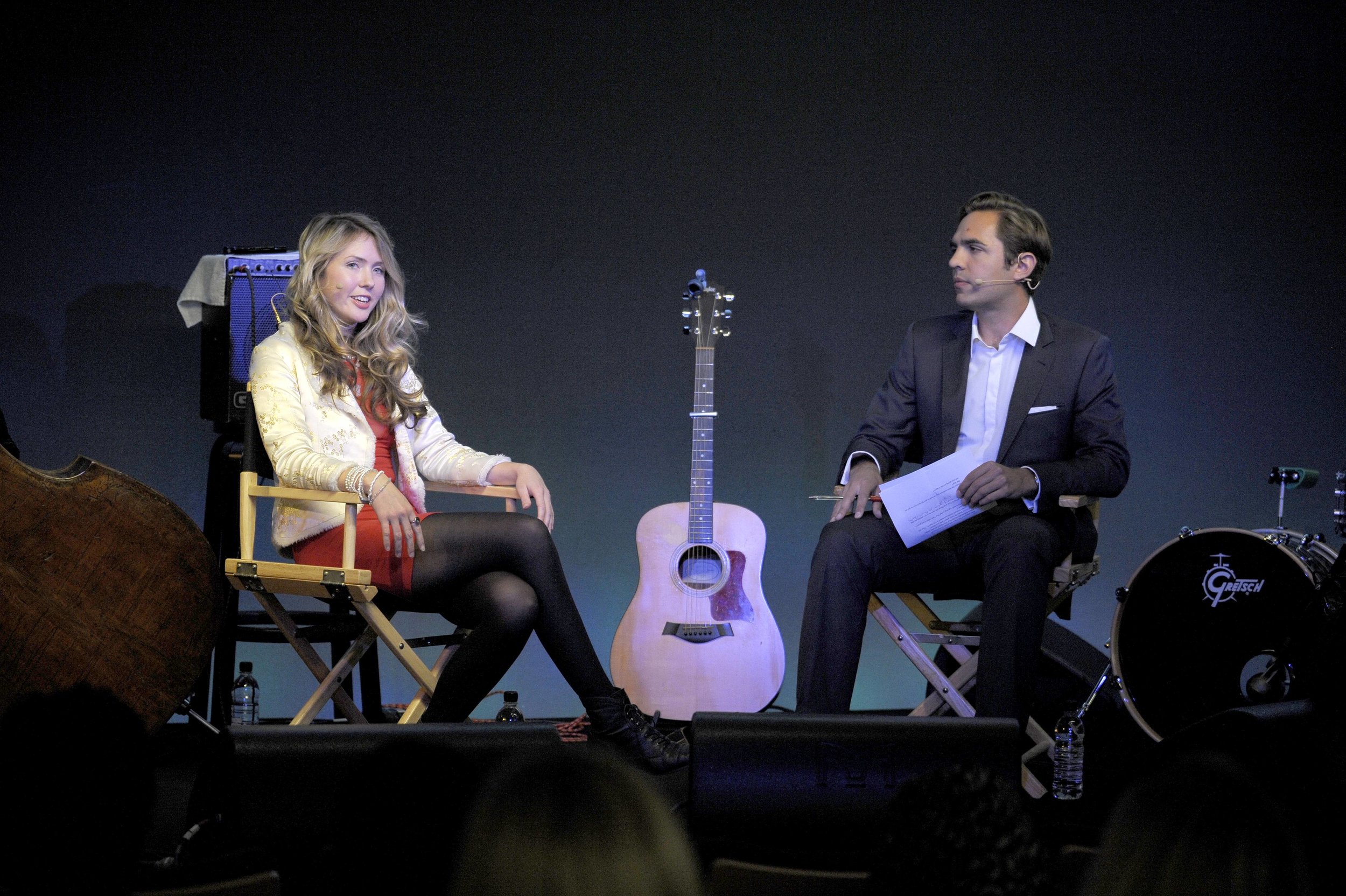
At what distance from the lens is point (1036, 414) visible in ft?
10.00

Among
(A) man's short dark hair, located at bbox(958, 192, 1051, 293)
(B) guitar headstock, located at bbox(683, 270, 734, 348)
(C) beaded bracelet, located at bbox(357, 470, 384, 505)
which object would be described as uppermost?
(A) man's short dark hair, located at bbox(958, 192, 1051, 293)

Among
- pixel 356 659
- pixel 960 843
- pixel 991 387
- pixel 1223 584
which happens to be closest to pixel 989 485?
pixel 991 387

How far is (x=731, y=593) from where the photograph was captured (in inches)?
143

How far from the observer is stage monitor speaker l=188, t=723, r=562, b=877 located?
163cm

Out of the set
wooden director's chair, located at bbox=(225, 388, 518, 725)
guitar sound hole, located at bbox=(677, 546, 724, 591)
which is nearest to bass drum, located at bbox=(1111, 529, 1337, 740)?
guitar sound hole, located at bbox=(677, 546, 724, 591)

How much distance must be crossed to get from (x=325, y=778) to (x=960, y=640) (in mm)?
1762

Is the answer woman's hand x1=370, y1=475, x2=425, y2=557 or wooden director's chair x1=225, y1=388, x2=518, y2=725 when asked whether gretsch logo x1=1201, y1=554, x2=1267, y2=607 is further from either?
woman's hand x1=370, y1=475, x2=425, y2=557

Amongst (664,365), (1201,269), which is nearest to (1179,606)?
(1201,269)

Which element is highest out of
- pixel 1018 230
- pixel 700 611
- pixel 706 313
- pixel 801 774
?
pixel 1018 230

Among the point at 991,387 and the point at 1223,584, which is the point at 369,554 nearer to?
the point at 991,387

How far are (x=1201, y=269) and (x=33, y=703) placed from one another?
4.30m

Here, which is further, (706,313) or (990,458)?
(706,313)

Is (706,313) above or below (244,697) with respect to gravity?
above

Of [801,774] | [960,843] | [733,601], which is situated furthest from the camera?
[733,601]
